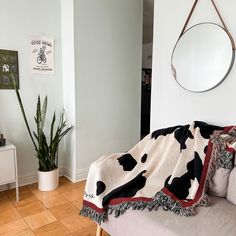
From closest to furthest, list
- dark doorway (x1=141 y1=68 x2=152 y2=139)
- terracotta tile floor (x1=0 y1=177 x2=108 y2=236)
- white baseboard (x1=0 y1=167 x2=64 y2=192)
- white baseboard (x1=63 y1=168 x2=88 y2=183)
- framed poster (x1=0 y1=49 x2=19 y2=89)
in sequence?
terracotta tile floor (x1=0 y1=177 x2=108 y2=236)
framed poster (x1=0 y1=49 x2=19 y2=89)
white baseboard (x1=0 y1=167 x2=64 y2=192)
white baseboard (x1=63 y1=168 x2=88 y2=183)
dark doorway (x1=141 y1=68 x2=152 y2=139)

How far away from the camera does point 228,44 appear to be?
1555 mm

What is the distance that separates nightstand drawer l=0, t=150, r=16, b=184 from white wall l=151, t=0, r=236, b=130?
138 centimetres

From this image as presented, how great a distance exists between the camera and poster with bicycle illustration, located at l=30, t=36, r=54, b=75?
98.8 inches

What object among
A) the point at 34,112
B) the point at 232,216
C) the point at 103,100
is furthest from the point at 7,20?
the point at 232,216

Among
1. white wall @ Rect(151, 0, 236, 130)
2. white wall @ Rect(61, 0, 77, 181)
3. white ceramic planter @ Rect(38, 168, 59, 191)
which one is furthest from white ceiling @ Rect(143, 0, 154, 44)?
white ceramic planter @ Rect(38, 168, 59, 191)

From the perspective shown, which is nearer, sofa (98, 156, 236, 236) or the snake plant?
sofa (98, 156, 236, 236)

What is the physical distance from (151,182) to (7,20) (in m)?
2.13

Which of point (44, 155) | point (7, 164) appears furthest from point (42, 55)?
point (7, 164)

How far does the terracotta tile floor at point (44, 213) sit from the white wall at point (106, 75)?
48 centimetres

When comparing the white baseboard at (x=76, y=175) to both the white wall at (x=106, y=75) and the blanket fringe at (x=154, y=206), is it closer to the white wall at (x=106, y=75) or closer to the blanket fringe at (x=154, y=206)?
the white wall at (x=106, y=75)

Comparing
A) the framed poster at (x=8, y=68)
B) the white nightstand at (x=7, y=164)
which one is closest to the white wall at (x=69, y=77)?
the framed poster at (x=8, y=68)

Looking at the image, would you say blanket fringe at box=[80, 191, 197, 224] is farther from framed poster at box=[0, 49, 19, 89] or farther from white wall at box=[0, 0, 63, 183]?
framed poster at box=[0, 49, 19, 89]

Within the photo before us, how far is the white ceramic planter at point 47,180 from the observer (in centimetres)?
242

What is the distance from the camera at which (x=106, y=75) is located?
2.80 metres
